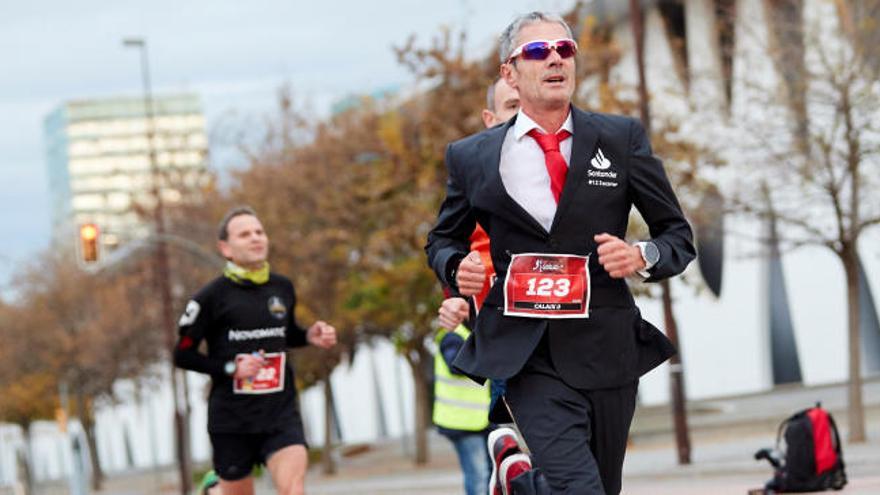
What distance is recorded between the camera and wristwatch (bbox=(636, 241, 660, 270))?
630 centimetres

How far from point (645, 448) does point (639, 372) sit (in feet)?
97.3

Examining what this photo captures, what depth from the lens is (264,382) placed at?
36.0 feet

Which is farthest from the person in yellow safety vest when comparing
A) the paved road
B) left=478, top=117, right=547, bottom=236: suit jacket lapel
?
left=478, top=117, right=547, bottom=236: suit jacket lapel

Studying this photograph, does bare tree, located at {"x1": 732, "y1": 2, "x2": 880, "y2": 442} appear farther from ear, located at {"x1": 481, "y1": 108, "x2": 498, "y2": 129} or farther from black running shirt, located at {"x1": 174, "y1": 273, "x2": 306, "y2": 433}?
ear, located at {"x1": 481, "y1": 108, "x2": 498, "y2": 129}

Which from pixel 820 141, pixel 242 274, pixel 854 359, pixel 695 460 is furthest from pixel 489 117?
pixel 854 359

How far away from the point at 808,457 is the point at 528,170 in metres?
8.88

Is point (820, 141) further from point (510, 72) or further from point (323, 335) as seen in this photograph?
point (510, 72)

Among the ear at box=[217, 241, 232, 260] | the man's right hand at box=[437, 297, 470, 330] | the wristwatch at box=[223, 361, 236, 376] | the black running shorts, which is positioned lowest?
the black running shorts

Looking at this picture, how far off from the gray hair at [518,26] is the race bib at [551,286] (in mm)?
792

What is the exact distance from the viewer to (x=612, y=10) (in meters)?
52.8

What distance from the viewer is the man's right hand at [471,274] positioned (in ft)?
21.0

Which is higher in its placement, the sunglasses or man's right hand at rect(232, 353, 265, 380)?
the sunglasses

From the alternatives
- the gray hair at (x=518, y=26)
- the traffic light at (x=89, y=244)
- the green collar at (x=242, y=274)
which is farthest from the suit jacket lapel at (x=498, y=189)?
the traffic light at (x=89, y=244)

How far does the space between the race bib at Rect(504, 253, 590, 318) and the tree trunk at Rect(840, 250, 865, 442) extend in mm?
19730
